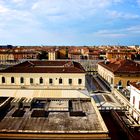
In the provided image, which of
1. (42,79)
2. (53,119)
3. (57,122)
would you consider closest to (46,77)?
(42,79)

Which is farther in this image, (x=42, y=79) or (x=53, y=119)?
(x=42, y=79)

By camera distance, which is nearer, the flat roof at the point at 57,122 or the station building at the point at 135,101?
the flat roof at the point at 57,122

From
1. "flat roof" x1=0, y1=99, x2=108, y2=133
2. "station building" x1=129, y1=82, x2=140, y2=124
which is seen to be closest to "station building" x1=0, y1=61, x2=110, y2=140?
"flat roof" x1=0, y1=99, x2=108, y2=133

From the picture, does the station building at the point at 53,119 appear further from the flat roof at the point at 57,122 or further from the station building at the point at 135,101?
the station building at the point at 135,101

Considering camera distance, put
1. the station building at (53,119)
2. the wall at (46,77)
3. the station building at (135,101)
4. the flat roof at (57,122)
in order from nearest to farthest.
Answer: the station building at (53,119), the flat roof at (57,122), the station building at (135,101), the wall at (46,77)

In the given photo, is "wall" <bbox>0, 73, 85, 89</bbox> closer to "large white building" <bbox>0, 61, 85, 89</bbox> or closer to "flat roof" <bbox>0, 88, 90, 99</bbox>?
"large white building" <bbox>0, 61, 85, 89</bbox>

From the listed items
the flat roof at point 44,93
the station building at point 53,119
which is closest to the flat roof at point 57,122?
the station building at point 53,119

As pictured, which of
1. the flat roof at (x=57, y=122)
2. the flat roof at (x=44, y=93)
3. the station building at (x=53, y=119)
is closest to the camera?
the station building at (x=53, y=119)

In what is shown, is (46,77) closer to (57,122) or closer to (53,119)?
(53,119)

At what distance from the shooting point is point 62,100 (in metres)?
31.4

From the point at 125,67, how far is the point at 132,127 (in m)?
32.4

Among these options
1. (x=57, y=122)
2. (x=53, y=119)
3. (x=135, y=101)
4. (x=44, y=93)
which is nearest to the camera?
(x=57, y=122)

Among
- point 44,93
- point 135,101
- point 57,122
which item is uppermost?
point 57,122

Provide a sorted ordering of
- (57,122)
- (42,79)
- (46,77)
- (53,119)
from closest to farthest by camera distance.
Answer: (57,122), (53,119), (46,77), (42,79)
